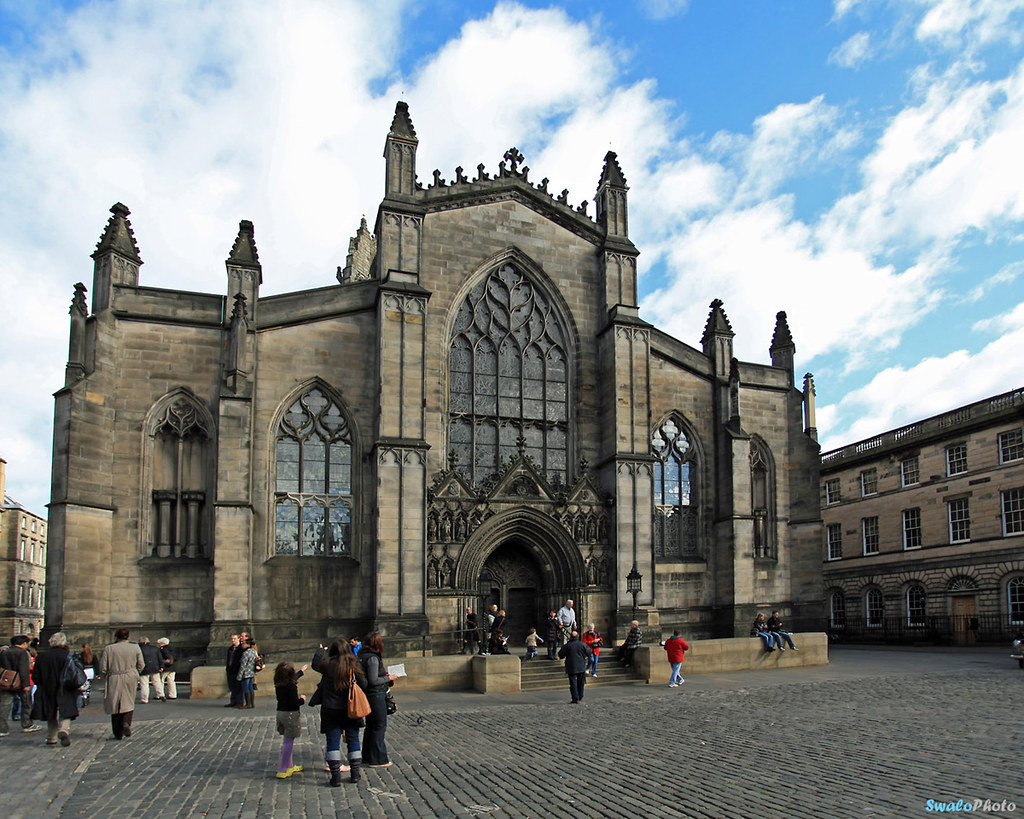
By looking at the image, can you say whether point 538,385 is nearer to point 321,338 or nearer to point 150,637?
point 321,338

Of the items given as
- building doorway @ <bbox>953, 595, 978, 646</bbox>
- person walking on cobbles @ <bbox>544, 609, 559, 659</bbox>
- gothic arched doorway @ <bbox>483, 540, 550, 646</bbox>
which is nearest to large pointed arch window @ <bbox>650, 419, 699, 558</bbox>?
gothic arched doorway @ <bbox>483, 540, 550, 646</bbox>

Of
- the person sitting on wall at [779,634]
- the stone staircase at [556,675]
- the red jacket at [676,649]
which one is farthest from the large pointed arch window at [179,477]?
the person sitting on wall at [779,634]

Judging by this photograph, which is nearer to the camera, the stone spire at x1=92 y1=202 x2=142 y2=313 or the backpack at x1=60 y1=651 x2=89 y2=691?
the backpack at x1=60 y1=651 x2=89 y2=691

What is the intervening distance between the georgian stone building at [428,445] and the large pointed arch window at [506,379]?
7cm

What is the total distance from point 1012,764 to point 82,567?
19.6 meters

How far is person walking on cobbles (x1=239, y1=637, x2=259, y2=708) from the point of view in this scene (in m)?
15.7

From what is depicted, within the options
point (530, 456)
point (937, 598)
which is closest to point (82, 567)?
point (530, 456)

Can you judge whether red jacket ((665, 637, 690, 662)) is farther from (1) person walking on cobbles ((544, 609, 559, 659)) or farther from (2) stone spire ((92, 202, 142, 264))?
(2) stone spire ((92, 202, 142, 264))

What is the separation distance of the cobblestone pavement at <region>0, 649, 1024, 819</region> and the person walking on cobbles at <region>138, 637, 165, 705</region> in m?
0.52

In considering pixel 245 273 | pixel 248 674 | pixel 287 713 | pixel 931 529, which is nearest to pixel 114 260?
pixel 245 273

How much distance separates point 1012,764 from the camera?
9.36 meters

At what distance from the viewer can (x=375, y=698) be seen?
31.0ft

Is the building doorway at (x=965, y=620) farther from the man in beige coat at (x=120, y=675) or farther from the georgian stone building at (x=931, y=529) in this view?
the man in beige coat at (x=120, y=675)

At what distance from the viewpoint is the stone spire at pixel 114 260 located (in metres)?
22.7
